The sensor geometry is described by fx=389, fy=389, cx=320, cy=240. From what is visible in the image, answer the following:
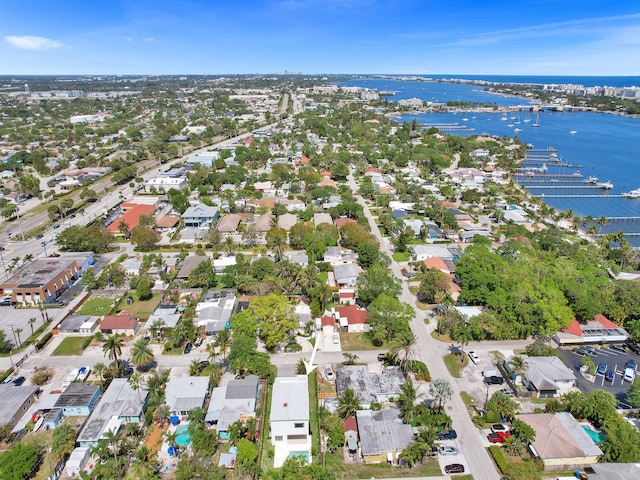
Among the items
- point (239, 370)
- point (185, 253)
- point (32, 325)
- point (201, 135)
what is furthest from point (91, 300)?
point (201, 135)

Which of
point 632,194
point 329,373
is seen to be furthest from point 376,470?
point 632,194

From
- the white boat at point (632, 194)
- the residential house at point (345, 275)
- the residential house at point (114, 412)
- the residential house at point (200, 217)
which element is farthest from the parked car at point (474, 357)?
the white boat at point (632, 194)

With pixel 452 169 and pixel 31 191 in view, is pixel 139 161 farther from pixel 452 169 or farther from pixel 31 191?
pixel 452 169

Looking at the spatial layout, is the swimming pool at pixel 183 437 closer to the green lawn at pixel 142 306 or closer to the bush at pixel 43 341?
the green lawn at pixel 142 306

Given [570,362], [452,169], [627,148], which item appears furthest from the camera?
[627,148]

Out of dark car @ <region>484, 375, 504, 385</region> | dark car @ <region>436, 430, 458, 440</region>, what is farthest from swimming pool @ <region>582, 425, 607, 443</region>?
dark car @ <region>436, 430, 458, 440</region>
